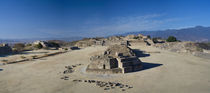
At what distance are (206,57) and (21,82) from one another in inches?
957

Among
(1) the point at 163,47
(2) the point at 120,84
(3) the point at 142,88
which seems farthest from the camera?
(1) the point at 163,47

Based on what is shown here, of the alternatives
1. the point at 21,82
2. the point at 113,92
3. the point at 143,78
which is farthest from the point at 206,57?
the point at 21,82

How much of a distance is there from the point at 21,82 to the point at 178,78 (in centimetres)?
1305

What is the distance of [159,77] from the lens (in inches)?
417

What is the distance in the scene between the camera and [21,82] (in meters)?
10.5

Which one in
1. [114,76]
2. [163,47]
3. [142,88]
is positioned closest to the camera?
[142,88]

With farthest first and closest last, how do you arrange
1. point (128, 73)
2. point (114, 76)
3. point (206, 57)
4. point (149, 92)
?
point (206, 57) → point (128, 73) → point (114, 76) → point (149, 92)

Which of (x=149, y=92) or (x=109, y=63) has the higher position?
(x=109, y=63)

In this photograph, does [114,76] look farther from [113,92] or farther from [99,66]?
[113,92]

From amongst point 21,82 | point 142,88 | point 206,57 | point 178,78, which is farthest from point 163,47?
point 21,82

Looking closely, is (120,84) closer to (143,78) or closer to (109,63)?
(143,78)

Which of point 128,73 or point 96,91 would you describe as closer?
point 96,91

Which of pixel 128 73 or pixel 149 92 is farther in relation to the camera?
pixel 128 73

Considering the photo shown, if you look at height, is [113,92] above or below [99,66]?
below
